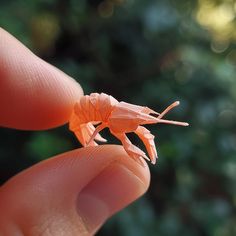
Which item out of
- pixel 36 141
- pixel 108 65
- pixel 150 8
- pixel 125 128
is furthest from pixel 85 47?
pixel 125 128

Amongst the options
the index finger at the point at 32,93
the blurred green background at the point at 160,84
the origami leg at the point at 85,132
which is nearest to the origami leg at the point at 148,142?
the origami leg at the point at 85,132

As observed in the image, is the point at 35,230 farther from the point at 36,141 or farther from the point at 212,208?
the point at 212,208

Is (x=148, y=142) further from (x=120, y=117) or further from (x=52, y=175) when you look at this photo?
(x=52, y=175)

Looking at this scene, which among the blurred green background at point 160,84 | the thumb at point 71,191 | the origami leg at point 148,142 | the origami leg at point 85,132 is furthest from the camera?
the blurred green background at point 160,84

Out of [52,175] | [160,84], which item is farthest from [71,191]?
[160,84]

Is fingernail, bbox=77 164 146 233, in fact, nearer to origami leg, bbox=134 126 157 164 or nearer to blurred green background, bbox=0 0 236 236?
origami leg, bbox=134 126 157 164

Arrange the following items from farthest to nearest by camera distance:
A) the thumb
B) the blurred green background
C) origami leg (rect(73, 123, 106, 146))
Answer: the blurred green background
origami leg (rect(73, 123, 106, 146))
the thumb

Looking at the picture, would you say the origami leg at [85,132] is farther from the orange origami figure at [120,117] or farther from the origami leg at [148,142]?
the origami leg at [148,142]

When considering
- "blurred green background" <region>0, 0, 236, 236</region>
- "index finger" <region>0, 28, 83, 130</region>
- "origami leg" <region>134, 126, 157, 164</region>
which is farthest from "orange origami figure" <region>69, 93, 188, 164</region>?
"blurred green background" <region>0, 0, 236, 236</region>
